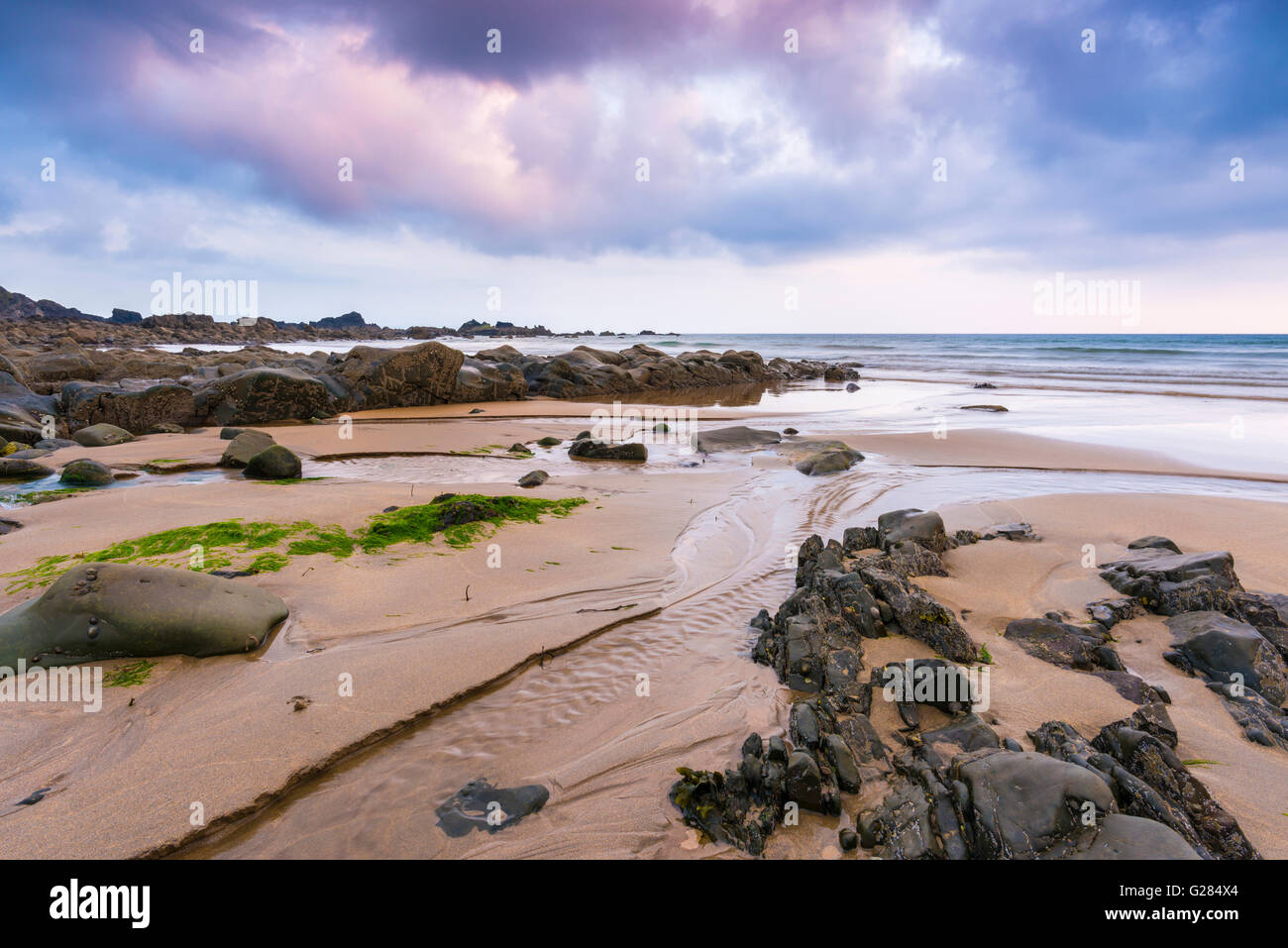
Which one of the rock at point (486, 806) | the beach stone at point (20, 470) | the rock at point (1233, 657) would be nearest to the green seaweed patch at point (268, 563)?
the rock at point (486, 806)

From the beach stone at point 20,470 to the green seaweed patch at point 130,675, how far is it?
8.23 metres

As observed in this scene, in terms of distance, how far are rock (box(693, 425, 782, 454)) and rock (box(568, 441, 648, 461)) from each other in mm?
1766

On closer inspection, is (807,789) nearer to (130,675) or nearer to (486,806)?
(486,806)

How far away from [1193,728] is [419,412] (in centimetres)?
1900

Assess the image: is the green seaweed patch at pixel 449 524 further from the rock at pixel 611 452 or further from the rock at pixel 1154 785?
the rock at pixel 1154 785

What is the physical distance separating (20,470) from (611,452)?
974cm

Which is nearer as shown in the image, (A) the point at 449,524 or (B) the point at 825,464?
(A) the point at 449,524

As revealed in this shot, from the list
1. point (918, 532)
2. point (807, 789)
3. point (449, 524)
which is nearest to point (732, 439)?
point (918, 532)

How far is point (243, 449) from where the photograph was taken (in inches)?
411

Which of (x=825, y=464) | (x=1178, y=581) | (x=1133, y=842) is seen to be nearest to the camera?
(x=1133, y=842)

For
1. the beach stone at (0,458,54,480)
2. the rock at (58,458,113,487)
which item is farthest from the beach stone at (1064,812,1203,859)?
the beach stone at (0,458,54,480)

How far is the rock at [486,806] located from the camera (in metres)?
2.82
